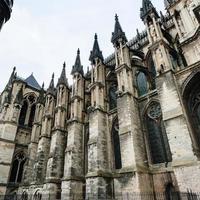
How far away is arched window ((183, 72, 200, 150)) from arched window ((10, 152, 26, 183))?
1885 cm

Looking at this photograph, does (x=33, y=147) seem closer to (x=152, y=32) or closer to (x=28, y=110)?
(x=28, y=110)

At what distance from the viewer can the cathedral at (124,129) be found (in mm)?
9477

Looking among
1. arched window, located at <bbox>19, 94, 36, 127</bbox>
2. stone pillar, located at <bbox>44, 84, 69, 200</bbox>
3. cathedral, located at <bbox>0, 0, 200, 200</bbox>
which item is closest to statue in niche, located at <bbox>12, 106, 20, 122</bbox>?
cathedral, located at <bbox>0, 0, 200, 200</bbox>

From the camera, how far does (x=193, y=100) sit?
10547 millimetres

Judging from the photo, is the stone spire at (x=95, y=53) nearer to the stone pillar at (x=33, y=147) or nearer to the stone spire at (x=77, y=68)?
the stone spire at (x=77, y=68)

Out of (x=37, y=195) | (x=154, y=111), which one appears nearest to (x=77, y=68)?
(x=154, y=111)

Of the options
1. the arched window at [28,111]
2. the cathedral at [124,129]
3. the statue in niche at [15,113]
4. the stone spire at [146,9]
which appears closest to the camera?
the cathedral at [124,129]

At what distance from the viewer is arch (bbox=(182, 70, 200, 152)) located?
977cm

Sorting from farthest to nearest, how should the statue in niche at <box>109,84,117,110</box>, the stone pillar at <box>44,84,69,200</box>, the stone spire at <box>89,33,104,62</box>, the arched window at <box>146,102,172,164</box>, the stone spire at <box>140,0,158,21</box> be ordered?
the stone spire at <box>89,33,104,62</box> → the statue in niche at <box>109,84,117,110</box> → the stone pillar at <box>44,84,69,200</box> → the stone spire at <box>140,0,158,21</box> → the arched window at <box>146,102,172,164</box>

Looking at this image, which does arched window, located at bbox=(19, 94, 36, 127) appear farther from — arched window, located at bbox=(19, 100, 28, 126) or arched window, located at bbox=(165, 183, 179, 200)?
arched window, located at bbox=(165, 183, 179, 200)

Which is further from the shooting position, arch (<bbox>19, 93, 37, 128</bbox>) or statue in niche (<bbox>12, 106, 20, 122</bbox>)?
arch (<bbox>19, 93, 37, 128</bbox>)

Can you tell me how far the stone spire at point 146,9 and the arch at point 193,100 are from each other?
6.71 m

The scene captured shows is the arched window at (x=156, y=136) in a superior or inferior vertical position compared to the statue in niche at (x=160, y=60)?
inferior

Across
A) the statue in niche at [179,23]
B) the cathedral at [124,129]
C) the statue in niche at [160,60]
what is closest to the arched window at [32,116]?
the cathedral at [124,129]
